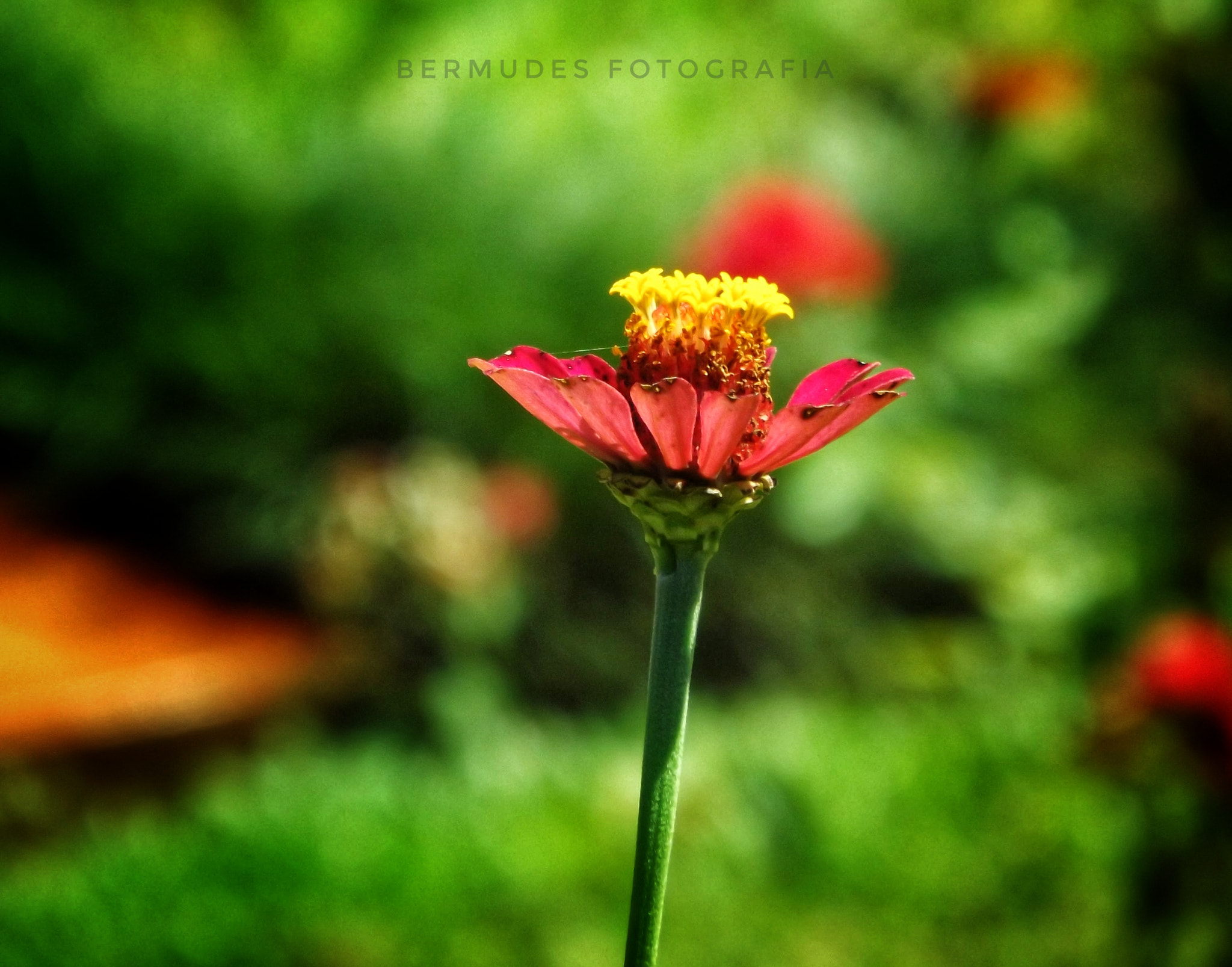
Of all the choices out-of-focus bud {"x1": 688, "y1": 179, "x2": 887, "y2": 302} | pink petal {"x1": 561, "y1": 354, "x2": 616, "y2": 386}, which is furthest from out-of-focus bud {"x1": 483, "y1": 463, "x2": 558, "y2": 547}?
pink petal {"x1": 561, "y1": 354, "x2": 616, "y2": 386}

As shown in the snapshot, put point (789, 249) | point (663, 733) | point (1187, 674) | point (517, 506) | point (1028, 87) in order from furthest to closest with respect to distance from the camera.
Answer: point (1028, 87)
point (517, 506)
point (789, 249)
point (1187, 674)
point (663, 733)

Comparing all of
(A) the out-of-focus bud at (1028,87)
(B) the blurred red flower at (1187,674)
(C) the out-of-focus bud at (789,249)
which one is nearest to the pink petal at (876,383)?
(B) the blurred red flower at (1187,674)

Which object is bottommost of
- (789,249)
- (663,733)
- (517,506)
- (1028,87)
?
(663,733)

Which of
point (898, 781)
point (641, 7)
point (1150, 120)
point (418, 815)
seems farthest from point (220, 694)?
point (641, 7)

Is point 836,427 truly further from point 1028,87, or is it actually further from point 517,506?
point 1028,87

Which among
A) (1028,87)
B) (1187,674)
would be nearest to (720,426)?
(1187,674)

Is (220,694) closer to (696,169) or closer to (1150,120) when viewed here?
(696,169)

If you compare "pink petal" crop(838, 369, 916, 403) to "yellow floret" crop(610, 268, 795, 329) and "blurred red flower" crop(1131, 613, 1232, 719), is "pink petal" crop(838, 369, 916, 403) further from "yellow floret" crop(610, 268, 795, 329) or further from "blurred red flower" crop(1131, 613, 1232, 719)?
"blurred red flower" crop(1131, 613, 1232, 719)
